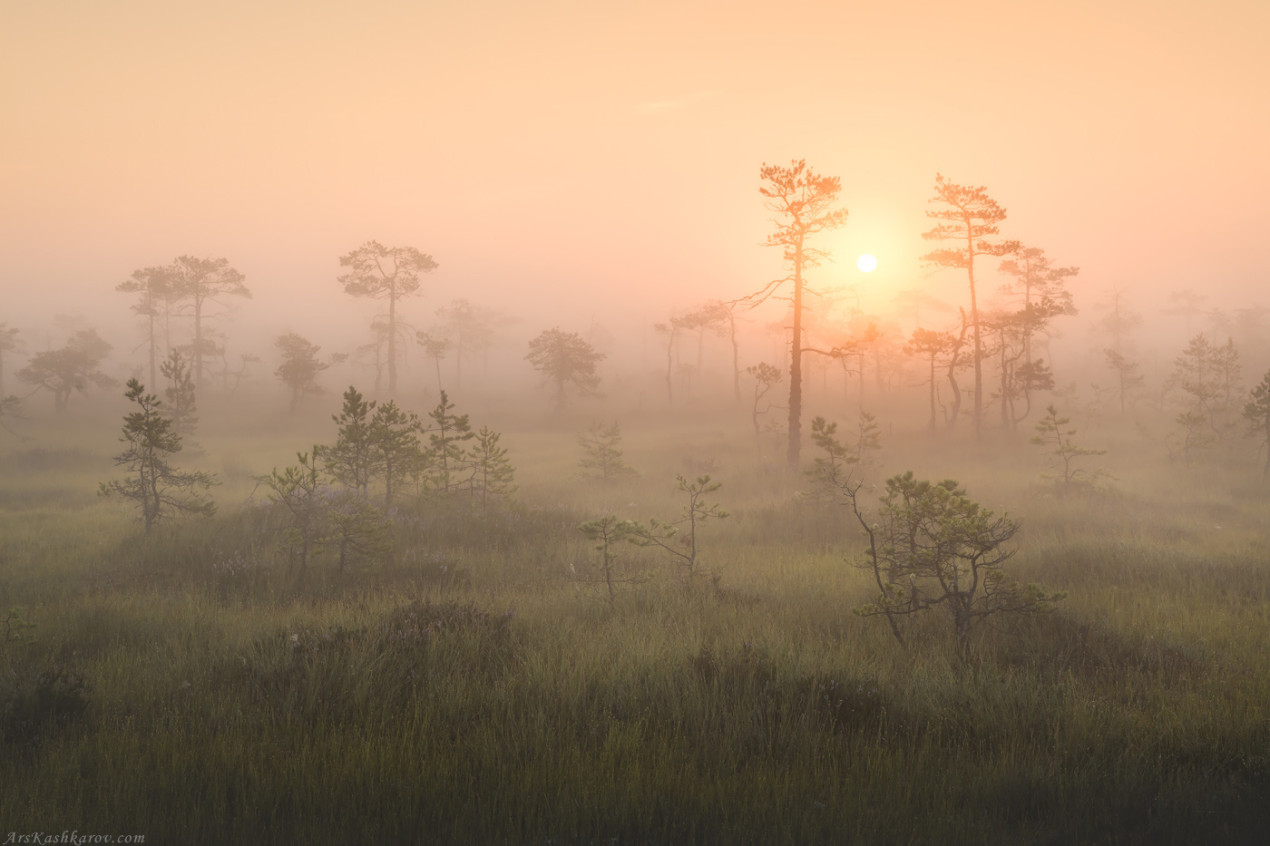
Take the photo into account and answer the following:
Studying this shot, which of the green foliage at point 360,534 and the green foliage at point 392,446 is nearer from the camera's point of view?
the green foliage at point 360,534

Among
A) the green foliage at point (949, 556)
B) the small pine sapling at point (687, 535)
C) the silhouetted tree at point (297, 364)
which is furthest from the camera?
the silhouetted tree at point (297, 364)

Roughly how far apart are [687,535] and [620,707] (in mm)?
7898

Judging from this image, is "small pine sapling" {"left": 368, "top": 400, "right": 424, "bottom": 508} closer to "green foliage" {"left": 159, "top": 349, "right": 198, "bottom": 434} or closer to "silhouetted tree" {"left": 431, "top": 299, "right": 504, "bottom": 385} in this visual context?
"green foliage" {"left": 159, "top": 349, "right": 198, "bottom": 434}

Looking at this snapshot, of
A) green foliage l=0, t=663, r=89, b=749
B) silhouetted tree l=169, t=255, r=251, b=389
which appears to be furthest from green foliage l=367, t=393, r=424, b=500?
silhouetted tree l=169, t=255, r=251, b=389

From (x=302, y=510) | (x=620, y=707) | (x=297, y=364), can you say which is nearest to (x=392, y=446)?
(x=302, y=510)

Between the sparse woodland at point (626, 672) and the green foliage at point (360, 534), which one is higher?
the green foliage at point (360, 534)

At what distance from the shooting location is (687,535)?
39.3 ft

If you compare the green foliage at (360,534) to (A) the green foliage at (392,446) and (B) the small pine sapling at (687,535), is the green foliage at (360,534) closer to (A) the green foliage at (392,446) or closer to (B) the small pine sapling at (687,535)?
(A) the green foliage at (392,446)

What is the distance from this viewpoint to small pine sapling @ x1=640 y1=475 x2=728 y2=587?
7625mm

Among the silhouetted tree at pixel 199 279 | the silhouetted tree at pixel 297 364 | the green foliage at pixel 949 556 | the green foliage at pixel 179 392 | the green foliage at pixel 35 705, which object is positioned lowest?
the green foliage at pixel 35 705

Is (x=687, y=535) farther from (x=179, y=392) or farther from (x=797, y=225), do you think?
(x=179, y=392)

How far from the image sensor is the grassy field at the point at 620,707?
9.52 ft

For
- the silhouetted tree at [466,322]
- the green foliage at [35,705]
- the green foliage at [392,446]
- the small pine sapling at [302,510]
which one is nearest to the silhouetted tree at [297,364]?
the silhouetted tree at [466,322]

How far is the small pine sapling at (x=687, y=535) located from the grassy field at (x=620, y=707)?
40cm
